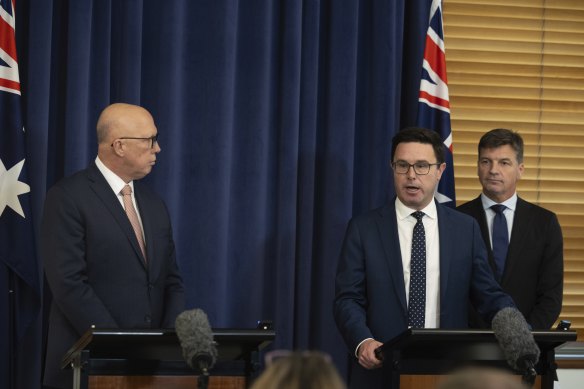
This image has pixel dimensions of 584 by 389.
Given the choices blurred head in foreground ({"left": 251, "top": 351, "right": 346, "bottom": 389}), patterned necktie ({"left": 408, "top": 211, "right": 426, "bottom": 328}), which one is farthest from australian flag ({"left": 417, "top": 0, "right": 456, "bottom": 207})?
blurred head in foreground ({"left": 251, "top": 351, "right": 346, "bottom": 389})

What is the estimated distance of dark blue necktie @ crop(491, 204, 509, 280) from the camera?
15.2 feet

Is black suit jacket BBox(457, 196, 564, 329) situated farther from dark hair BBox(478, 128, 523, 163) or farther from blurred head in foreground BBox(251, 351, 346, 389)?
blurred head in foreground BBox(251, 351, 346, 389)

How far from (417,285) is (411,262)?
0.10 metres

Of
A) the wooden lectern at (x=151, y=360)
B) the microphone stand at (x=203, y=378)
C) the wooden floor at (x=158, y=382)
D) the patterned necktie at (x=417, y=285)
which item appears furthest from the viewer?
the patterned necktie at (x=417, y=285)

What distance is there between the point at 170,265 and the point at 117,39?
1.33 meters

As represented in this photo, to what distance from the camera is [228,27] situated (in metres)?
5.10

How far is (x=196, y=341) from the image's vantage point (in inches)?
123

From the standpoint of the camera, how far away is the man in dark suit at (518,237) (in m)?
4.58

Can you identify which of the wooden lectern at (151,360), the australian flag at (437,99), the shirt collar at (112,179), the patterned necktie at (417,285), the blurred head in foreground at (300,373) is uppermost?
the australian flag at (437,99)

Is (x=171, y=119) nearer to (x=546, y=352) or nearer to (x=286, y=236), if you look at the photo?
(x=286, y=236)

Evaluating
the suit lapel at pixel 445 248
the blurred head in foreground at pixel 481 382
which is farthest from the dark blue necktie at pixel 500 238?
the blurred head in foreground at pixel 481 382

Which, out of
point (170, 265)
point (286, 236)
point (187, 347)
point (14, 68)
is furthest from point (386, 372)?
point (14, 68)

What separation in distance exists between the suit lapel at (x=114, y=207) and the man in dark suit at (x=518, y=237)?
164 cm

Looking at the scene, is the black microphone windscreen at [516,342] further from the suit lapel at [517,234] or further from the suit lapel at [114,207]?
the suit lapel at [114,207]
